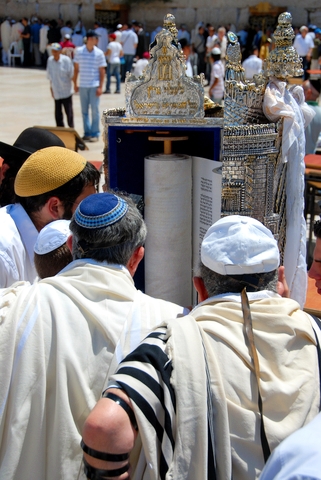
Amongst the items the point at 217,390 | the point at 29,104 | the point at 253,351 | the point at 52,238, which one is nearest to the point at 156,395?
the point at 217,390

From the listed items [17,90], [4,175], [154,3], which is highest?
[154,3]

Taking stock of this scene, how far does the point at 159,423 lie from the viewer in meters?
1.36

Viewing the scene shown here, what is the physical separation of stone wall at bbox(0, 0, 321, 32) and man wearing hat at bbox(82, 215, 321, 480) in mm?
25857

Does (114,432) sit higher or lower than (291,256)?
higher

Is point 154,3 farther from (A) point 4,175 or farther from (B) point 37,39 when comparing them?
(A) point 4,175

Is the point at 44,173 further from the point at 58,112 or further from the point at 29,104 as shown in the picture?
the point at 29,104

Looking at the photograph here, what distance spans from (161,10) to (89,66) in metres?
18.4

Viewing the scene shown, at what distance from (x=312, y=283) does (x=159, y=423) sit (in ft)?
10.1

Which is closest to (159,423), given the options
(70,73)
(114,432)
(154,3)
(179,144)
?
(114,432)

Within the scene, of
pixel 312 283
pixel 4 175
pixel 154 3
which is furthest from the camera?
pixel 154 3

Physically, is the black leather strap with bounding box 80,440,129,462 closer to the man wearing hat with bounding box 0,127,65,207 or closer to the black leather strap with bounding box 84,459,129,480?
the black leather strap with bounding box 84,459,129,480

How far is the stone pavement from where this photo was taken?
11.2 meters

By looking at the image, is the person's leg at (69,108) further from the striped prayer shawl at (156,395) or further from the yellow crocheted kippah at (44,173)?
the striped prayer shawl at (156,395)

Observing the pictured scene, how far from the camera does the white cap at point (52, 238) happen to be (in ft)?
6.93
